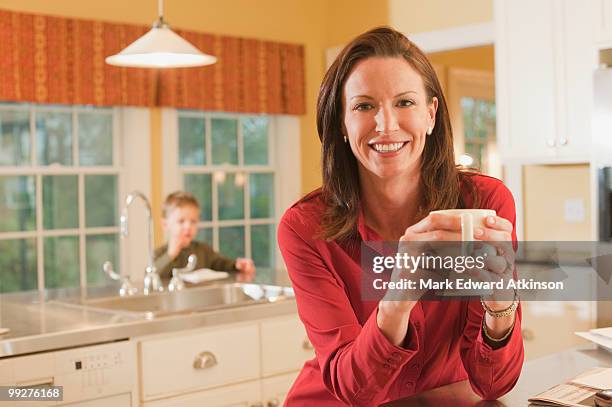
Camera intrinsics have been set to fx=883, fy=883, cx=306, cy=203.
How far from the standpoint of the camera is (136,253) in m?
4.80

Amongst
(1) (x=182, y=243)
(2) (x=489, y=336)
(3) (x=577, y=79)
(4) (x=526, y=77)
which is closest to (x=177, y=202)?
(1) (x=182, y=243)

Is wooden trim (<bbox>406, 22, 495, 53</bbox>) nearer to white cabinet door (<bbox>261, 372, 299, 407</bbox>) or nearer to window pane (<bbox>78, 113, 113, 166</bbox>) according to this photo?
window pane (<bbox>78, 113, 113, 166</bbox>)

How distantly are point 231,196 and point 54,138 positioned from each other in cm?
118

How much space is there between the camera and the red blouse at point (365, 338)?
1.38m

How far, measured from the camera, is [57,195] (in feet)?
15.0

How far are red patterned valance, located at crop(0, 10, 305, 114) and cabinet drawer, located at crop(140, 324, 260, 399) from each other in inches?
74.9

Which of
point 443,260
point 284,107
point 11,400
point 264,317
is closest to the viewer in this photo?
point 443,260

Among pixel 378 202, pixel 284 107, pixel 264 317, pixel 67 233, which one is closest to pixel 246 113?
pixel 284 107

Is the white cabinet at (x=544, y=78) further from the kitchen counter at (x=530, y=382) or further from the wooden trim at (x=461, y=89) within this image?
the kitchen counter at (x=530, y=382)

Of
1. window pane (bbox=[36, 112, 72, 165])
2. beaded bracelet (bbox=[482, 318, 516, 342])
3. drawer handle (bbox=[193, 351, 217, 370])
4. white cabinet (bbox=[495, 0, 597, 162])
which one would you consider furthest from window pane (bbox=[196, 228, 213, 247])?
beaded bracelet (bbox=[482, 318, 516, 342])

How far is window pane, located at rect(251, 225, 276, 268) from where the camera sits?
17.9ft

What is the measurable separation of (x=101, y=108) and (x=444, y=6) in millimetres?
2029

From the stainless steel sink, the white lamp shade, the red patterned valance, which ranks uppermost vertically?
the red patterned valance

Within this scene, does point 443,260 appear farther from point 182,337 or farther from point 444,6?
point 444,6
